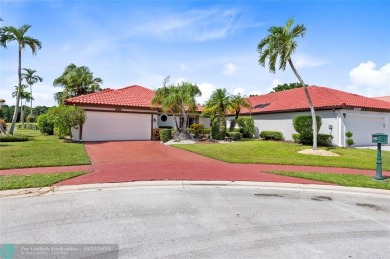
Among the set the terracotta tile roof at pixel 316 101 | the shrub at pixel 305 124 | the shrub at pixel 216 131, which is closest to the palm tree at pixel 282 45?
the shrub at pixel 305 124

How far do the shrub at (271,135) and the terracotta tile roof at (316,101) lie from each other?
209 cm

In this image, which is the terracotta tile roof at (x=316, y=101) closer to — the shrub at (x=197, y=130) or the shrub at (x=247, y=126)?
the shrub at (x=247, y=126)

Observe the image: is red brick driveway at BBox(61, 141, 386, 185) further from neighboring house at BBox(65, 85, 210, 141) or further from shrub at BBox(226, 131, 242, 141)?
shrub at BBox(226, 131, 242, 141)

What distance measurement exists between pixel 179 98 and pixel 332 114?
1189 cm

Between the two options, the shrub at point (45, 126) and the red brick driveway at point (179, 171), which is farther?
the shrub at point (45, 126)

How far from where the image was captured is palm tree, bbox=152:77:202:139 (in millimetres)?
20391

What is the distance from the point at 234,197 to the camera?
6.77 metres

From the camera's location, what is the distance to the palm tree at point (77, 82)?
30.1 metres

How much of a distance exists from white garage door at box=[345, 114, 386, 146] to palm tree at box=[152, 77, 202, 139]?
39.3ft

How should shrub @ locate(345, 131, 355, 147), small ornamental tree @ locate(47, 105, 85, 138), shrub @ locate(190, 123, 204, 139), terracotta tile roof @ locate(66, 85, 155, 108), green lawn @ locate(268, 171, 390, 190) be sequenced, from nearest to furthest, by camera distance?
1. green lawn @ locate(268, 171, 390, 190)
2. small ornamental tree @ locate(47, 105, 85, 138)
3. shrub @ locate(345, 131, 355, 147)
4. terracotta tile roof @ locate(66, 85, 155, 108)
5. shrub @ locate(190, 123, 204, 139)

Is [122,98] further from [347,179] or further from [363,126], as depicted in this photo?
[363,126]

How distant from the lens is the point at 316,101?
2180 cm

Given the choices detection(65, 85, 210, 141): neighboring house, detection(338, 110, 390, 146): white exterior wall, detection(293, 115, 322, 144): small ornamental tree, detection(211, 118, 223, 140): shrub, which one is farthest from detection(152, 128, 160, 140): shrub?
detection(338, 110, 390, 146): white exterior wall

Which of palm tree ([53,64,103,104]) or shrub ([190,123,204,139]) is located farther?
palm tree ([53,64,103,104])
